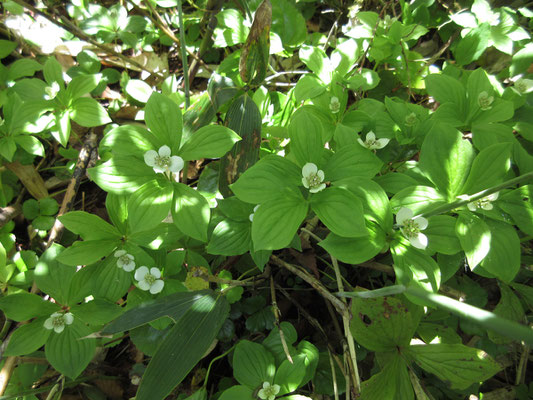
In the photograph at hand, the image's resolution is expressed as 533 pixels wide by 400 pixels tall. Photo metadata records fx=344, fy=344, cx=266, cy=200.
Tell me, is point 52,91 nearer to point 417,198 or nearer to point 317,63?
point 317,63

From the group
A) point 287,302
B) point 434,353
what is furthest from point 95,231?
point 434,353

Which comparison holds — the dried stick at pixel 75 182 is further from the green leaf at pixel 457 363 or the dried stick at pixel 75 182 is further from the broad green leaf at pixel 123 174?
the green leaf at pixel 457 363

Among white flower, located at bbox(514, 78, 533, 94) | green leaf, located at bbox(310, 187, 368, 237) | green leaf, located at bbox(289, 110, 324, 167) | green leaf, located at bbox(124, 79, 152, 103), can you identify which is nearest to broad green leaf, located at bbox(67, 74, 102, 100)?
green leaf, located at bbox(124, 79, 152, 103)

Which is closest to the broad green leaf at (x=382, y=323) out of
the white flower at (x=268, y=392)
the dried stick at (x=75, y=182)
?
the white flower at (x=268, y=392)

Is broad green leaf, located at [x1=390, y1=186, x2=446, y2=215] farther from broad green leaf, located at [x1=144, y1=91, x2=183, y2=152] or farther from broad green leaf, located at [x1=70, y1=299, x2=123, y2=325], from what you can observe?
broad green leaf, located at [x1=70, y1=299, x2=123, y2=325]

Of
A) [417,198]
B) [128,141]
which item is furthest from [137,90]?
[417,198]

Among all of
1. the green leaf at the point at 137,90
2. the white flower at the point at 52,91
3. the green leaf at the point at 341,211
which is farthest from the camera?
the green leaf at the point at 137,90
